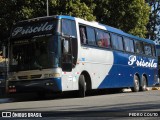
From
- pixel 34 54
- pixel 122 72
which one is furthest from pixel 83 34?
pixel 122 72

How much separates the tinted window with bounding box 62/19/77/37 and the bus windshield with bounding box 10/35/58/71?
2.80ft

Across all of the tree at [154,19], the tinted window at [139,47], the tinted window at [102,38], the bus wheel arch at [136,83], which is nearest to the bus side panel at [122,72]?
the bus wheel arch at [136,83]

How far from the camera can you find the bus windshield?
17.5 metres

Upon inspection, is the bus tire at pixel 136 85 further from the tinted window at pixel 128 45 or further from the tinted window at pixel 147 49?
the tinted window at pixel 147 49

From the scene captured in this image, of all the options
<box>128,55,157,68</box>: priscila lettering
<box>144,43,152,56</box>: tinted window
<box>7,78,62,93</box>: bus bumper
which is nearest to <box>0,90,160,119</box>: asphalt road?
<box>7,78,62,93</box>: bus bumper

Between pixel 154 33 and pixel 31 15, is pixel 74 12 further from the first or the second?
pixel 154 33

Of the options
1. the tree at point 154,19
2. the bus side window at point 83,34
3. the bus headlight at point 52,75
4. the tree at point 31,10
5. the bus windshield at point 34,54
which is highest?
the tree at point 154,19

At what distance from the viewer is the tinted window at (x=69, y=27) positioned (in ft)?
59.7

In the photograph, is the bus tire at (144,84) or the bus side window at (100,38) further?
the bus tire at (144,84)

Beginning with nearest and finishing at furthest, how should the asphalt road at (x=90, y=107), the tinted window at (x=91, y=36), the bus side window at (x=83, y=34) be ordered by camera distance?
1. the asphalt road at (x=90, y=107)
2. the bus side window at (x=83, y=34)
3. the tinted window at (x=91, y=36)

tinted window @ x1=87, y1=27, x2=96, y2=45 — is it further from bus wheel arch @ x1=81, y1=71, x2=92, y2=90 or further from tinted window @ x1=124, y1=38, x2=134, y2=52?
tinted window @ x1=124, y1=38, x2=134, y2=52

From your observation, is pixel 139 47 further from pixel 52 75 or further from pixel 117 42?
pixel 52 75

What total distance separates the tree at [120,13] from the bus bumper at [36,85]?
36.9ft

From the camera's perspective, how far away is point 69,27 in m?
18.6
